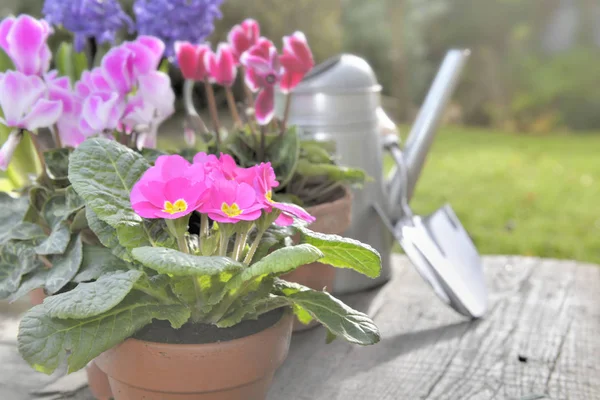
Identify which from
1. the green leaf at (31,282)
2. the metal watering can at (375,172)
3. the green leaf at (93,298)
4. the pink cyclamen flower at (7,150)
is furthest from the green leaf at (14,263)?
the metal watering can at (375,172)

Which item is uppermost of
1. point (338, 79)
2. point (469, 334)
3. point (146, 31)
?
point (146, 31)

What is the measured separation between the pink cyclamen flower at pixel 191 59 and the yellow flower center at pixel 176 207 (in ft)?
1.45

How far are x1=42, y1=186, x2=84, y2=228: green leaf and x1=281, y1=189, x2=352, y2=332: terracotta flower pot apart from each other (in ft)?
1.09

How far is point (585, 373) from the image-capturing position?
1028 mm

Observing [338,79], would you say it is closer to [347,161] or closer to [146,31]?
[347,161]

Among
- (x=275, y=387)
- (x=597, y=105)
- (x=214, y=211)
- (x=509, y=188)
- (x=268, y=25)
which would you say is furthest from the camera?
(x=597, y=105)

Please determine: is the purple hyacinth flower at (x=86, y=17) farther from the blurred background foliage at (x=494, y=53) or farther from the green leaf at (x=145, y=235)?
the blurred background foliage at (x=494, y=53)

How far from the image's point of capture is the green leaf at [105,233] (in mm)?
815

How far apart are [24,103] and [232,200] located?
0.37m

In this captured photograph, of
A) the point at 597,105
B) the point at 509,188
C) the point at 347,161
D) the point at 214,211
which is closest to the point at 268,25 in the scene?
the point at 509,188

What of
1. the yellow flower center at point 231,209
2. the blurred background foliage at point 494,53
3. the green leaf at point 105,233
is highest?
the yellow flower center at point 231,209

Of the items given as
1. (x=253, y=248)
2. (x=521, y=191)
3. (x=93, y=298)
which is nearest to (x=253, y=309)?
(x=253, y=248)

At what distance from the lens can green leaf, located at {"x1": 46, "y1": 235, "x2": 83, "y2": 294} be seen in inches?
33.5

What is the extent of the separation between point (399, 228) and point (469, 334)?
0.26 meters
